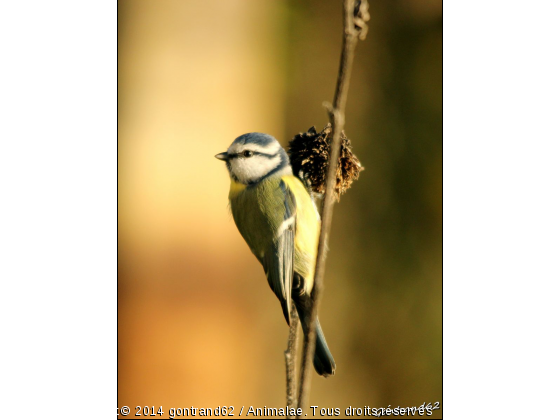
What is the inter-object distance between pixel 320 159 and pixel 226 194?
0.26 metres

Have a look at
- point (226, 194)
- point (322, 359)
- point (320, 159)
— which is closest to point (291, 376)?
point (322, 359)

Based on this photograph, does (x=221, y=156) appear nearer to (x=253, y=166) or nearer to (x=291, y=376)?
(x=253, y=166)

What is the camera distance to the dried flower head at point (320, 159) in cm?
71

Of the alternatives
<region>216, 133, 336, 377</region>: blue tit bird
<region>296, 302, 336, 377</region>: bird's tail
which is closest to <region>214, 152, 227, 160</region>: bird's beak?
<region>216, 133, 336, 377</region>: blue tit bird

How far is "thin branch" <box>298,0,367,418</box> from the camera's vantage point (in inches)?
20.6

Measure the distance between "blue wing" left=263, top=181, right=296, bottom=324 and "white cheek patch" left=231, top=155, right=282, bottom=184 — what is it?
4 cm

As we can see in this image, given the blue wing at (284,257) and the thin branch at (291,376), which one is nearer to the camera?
the thin branch at (291,376)

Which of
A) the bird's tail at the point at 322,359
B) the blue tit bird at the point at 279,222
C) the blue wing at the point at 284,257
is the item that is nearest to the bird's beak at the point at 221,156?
the blue tit bird at the point at 279,222

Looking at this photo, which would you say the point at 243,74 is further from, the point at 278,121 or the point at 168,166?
the point at 168,166

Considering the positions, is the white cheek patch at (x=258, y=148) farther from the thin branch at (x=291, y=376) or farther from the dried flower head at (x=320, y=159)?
the thin branch at (x=291, y=376)

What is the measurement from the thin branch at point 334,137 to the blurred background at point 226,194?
263 millimetres

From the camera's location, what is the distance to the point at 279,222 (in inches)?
32.4

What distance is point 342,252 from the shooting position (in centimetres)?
93

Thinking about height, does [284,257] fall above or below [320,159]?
below
